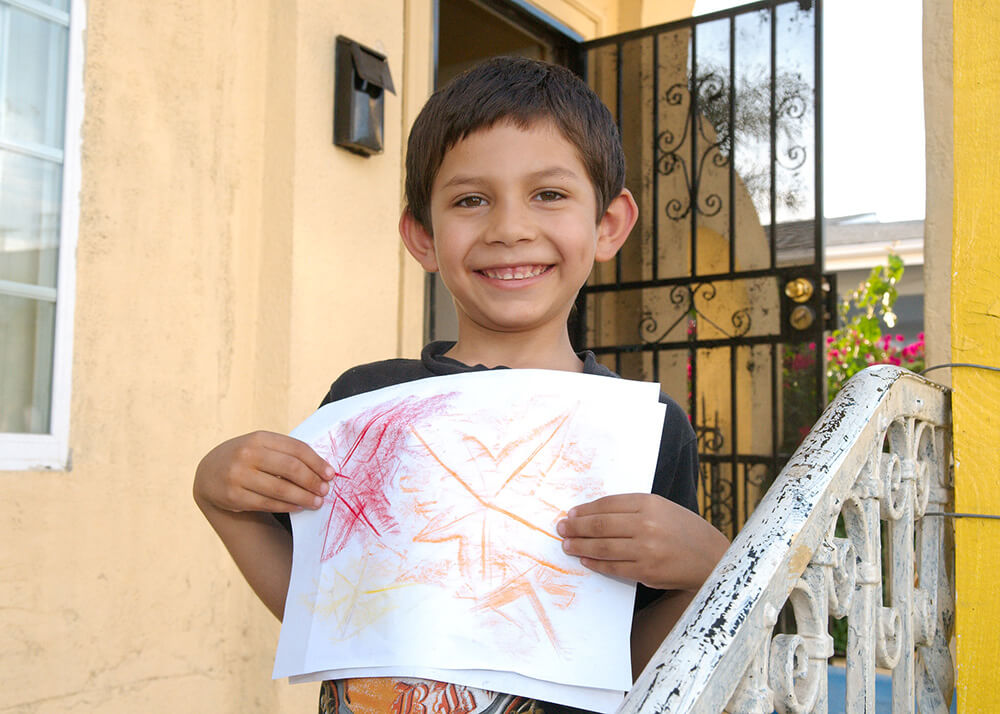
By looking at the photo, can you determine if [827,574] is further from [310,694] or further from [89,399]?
[310,694]

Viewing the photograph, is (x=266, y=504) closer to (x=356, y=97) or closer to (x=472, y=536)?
(x=472, y=536)

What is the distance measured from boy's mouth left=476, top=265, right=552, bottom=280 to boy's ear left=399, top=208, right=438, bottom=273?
16cm

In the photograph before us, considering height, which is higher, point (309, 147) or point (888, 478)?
point (309, 147)

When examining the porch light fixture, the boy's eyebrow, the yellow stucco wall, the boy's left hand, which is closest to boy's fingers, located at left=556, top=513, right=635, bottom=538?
the boy's left hand

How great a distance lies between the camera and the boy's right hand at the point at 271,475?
3.73ft

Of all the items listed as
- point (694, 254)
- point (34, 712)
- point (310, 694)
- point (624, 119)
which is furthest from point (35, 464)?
point (624, 119)

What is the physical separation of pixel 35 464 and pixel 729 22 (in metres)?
3.67

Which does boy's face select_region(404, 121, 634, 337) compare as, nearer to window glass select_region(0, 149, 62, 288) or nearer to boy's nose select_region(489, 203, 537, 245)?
boy's nose select_region(489, 203, 537, 245)

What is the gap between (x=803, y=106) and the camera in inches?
171

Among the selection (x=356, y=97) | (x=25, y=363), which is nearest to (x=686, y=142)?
(x=356, y=97)

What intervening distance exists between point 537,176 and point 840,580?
0.66 meters

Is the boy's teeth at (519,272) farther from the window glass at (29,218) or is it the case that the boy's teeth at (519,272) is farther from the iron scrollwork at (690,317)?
the iron scrollwork at (690,317)

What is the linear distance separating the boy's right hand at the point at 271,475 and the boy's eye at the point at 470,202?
415mm

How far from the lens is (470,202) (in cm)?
133
